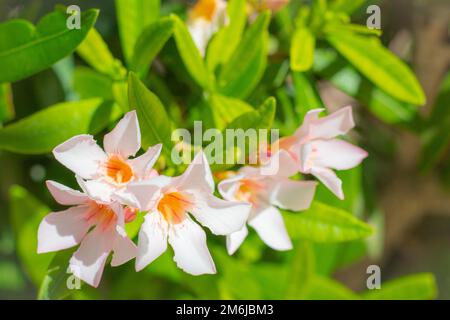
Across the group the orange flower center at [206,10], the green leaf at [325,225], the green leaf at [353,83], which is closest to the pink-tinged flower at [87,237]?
the green leaf at [325,225]

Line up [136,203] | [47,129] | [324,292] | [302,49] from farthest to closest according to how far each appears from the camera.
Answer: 1. [324,292]
2. [302,49]
3. [47,129]
4. [136,203]

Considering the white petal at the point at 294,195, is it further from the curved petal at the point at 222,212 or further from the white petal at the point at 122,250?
the white petal at the point at 122,250

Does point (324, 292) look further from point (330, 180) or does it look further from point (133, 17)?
point (133, 17)

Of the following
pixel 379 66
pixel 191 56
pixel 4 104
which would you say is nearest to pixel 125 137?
pixel 191 56

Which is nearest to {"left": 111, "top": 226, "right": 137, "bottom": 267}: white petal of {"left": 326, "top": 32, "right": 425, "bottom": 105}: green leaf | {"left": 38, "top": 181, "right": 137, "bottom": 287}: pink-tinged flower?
{"left": 38, "top": 181, "right": 137, "bottom": 287}: pink-tinged flower

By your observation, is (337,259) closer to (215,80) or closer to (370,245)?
(370,245)
